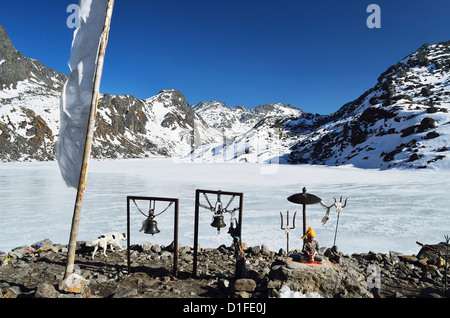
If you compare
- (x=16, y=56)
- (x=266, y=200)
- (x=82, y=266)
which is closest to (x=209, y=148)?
(x=266, y=200)

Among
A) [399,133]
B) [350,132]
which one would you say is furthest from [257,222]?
Result: [350,132]

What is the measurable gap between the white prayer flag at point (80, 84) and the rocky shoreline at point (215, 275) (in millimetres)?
3439

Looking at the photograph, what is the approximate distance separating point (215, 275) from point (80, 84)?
695 centimetres

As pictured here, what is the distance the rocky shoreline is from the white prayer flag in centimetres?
344

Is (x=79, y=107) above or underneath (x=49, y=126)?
underneath

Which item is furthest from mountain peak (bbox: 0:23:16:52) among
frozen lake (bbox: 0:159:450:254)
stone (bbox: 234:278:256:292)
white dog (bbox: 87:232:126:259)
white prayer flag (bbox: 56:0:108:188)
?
stone (bbox: 234:278:256:292)

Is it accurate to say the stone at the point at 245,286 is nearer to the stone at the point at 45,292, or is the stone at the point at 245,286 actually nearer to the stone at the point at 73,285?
the stone at the point at 73,285

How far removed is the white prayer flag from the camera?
235 inches

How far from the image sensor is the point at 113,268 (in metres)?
8.64

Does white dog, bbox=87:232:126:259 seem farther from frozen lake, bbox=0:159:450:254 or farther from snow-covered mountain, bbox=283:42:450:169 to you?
snow-covered mountain, bbox=283:42:450:169

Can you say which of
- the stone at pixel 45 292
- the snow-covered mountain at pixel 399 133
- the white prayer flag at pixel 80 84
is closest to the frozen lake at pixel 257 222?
the stone at pixel 45 292

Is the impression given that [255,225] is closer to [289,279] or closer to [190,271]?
[190,271]

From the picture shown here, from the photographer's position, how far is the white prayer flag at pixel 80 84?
5.98m
